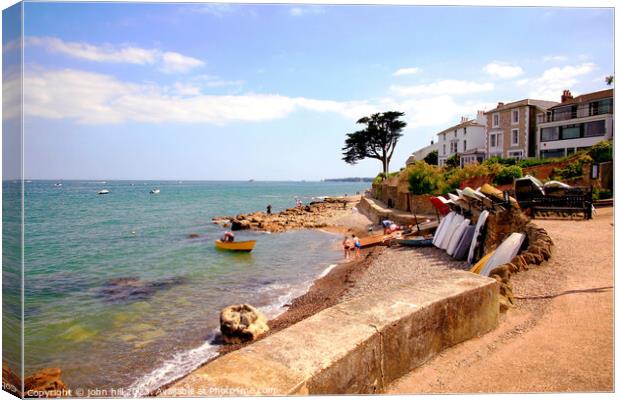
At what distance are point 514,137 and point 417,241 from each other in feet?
71.6

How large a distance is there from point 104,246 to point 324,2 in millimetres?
24868

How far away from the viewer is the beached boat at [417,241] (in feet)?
58.3

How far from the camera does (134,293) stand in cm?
1405

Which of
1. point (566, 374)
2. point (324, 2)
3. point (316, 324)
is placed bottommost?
point (566, 374)

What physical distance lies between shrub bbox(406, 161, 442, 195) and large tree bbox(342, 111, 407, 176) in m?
17.8

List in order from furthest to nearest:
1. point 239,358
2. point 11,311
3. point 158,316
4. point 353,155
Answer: point 353,155
point 158,316
point 11,311
point 239,358

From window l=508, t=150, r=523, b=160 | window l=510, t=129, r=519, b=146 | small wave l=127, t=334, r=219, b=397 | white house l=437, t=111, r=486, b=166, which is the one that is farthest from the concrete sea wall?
white house l=437, t=111, r=486, b=166

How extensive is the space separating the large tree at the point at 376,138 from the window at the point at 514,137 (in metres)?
12.0

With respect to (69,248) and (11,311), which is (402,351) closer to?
(11,311)

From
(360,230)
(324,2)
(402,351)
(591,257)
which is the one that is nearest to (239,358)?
(402,351)

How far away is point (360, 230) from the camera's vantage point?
2942 centimetres

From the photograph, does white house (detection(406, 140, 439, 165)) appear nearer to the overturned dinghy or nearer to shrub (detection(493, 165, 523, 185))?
shrub (detection(493, 165, 523, 185))

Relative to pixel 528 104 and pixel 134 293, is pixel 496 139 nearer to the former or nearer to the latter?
pixel 528 104

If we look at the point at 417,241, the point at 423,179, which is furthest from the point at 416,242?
the point at 423,179
